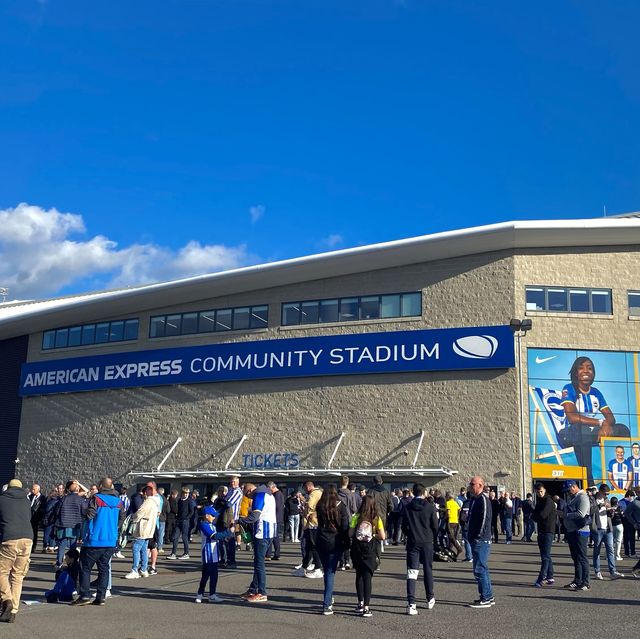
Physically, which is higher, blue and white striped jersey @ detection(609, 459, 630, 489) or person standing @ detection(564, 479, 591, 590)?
blue and white striped jersey @ detection(609, 459, 630, 489)

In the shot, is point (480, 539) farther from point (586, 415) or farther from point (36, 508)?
point (586, 415)

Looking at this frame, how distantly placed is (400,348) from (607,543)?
14.7 meters

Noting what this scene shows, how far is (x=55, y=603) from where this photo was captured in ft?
36.8

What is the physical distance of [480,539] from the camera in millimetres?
10570

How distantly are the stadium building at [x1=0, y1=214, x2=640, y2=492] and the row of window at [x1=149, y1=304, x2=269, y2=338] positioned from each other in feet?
0.26

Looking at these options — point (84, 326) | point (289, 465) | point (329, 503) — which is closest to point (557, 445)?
point (289, 465)

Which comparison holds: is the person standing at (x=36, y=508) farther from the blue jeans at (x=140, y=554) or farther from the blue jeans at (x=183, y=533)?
the blue jeans at (x=140, y=554)

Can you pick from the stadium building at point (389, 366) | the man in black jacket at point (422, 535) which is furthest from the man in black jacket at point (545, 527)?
the stadium building at point (389, 366)

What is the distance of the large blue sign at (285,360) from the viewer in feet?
90.4

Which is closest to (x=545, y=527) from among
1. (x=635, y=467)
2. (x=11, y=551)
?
(x=11, y=551)

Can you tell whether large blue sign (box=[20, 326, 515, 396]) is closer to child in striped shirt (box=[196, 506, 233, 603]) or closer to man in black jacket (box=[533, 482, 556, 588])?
man in black jacket (box=[533, 482, 556, 588])

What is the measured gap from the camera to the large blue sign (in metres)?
27.6

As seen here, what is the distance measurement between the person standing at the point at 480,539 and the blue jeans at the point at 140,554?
6.06 meters

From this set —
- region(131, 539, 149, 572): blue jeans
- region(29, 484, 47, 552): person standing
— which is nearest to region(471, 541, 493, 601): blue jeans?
region(131, 539, 149, 572): blue jeans
